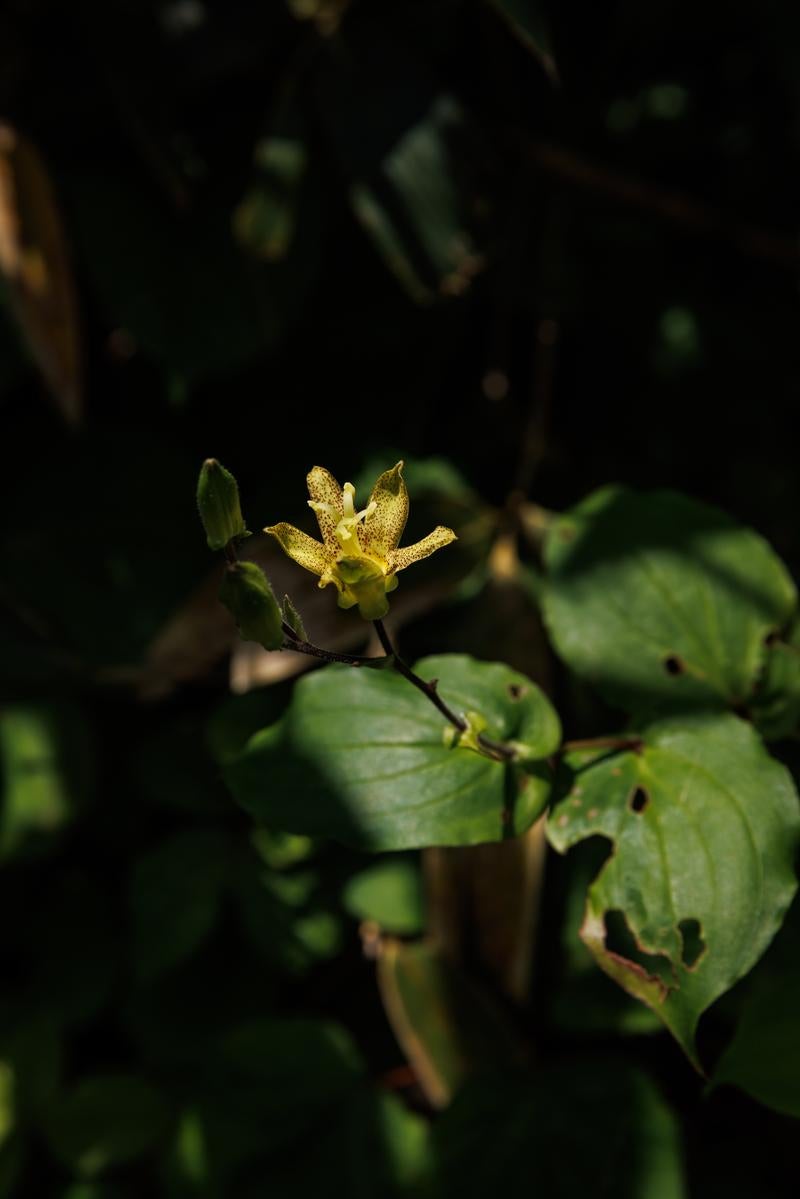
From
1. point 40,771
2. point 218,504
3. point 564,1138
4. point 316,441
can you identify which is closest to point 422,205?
point 316,441

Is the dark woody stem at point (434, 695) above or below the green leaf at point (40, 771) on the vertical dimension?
above

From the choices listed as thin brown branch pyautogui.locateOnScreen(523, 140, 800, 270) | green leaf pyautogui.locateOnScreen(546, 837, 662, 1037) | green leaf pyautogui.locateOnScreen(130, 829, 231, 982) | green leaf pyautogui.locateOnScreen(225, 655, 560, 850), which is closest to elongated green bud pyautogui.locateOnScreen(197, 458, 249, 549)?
green leaf pyautogui.locateOnScreen(225, 655, 560, 850)

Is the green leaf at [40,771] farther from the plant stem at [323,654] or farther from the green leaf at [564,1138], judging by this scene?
the plant stem at [323,654]

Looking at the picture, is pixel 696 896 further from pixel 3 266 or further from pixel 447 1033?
pixel 3 266

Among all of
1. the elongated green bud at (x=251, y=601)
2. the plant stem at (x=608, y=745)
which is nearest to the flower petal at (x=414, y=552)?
the elongated green bud at (x=251, y=601)

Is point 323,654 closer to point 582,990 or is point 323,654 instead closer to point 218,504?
point 218,504

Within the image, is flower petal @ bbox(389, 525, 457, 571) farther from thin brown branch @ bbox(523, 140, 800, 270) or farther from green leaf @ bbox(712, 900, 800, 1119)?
thin brown branch @ bbox(523, 140, 800, 270)
